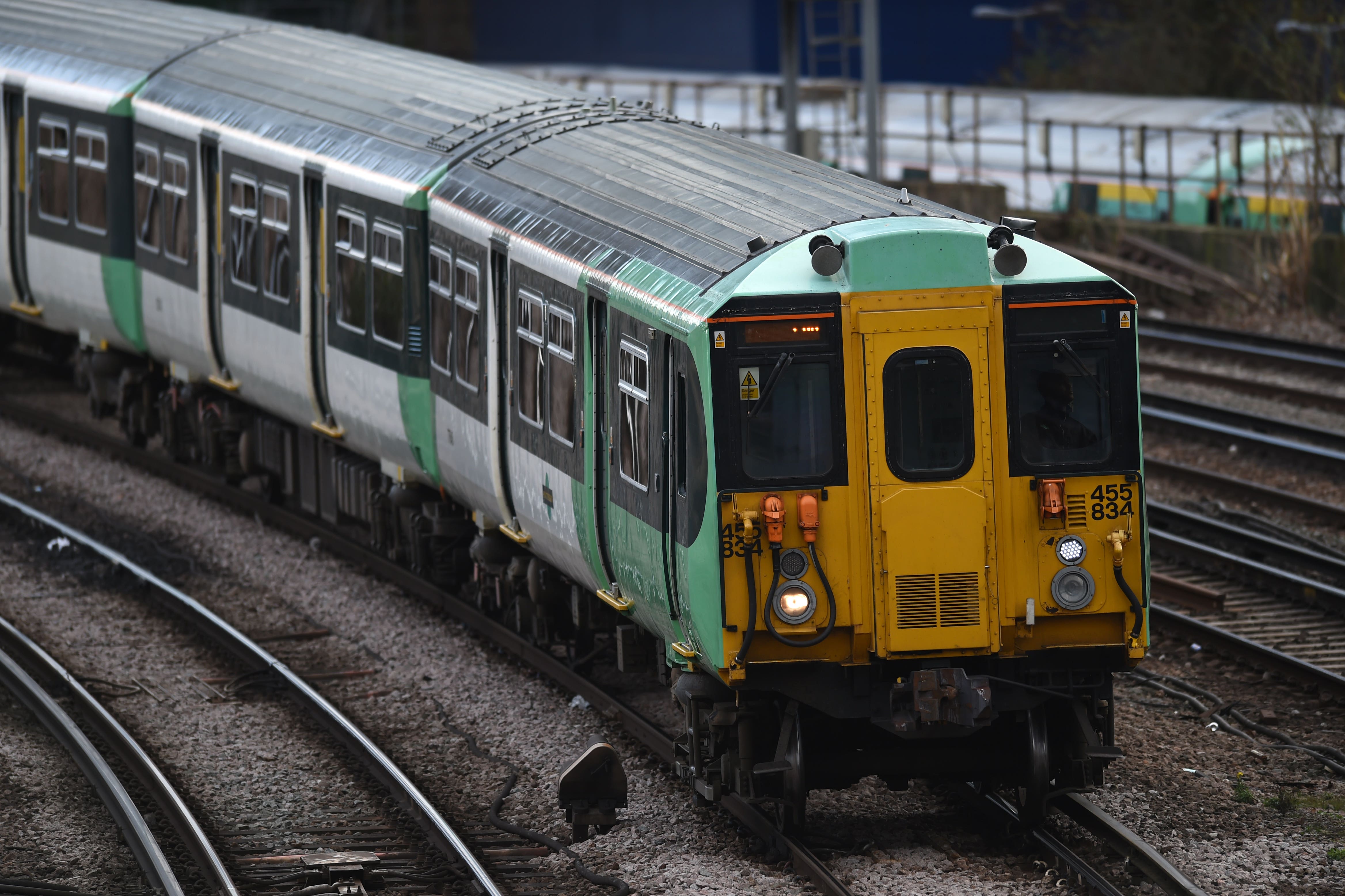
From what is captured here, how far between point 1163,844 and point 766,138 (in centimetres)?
2742

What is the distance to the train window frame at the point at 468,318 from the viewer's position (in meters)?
12.6

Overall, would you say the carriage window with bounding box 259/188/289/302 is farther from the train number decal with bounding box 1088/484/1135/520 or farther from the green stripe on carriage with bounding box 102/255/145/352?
the train number decal with bounding box 1088/484/1135/520

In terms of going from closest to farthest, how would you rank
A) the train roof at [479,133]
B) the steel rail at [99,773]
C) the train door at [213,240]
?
the steel rail at [99,773], the train roof at [479,133], the train door at [213,240]

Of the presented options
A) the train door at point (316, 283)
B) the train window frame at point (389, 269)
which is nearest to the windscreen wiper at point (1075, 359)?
the train window frame at point (389, 269)

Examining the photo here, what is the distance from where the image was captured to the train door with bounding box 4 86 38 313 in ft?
64.4

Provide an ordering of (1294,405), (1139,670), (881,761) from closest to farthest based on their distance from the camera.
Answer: (881,761)
(1139,670)
(1294,405)

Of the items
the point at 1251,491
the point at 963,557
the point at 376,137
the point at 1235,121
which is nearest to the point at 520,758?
the point at 963,557

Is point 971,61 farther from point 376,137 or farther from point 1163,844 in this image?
point 1163,844

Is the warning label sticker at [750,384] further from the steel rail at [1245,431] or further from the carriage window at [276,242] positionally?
the steel rail at [1245,431]

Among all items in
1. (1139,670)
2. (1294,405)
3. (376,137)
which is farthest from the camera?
(1294,405)

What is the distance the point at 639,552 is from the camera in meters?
10.1

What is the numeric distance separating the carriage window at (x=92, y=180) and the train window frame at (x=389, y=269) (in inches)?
203

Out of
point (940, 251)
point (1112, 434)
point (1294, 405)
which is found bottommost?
point (1294, 405)

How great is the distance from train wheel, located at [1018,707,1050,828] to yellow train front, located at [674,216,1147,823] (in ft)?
1.15
